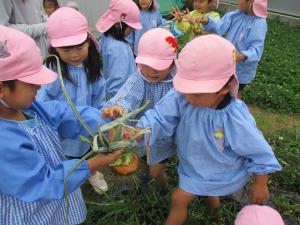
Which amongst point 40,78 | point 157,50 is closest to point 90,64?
point 157,50

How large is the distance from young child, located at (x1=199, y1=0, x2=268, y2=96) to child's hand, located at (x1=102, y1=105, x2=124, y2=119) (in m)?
1.84

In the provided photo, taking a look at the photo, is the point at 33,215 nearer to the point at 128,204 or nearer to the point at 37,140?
the point at 37,140

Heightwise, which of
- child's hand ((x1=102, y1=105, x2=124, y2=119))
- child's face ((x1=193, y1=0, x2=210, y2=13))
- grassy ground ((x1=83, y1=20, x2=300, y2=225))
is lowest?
grassy ground ((x1=83, y1=20, x2=300, y2=225))

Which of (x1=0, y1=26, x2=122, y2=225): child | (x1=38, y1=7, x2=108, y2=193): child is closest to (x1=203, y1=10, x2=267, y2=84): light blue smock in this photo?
(x1=38, y1=7, x2=108, y2=193): child

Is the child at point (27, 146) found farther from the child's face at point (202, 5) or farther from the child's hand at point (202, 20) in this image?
the child's face at point (202, 5)

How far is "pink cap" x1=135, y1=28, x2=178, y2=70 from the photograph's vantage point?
262 centimetres

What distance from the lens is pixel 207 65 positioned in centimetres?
192

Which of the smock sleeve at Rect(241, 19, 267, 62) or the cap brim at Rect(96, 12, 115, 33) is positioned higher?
the cap brim at Rect(96, 12, 115, 33)

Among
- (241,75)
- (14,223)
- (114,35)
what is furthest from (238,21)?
(14,223)

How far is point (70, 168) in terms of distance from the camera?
1813 mm

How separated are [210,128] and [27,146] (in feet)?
3.39

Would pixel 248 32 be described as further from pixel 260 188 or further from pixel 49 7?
pixel 49 7

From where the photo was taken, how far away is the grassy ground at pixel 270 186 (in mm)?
2746

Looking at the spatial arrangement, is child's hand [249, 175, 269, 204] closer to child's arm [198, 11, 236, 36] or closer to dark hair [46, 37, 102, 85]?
dark hair [46, 37, 102, 85]
